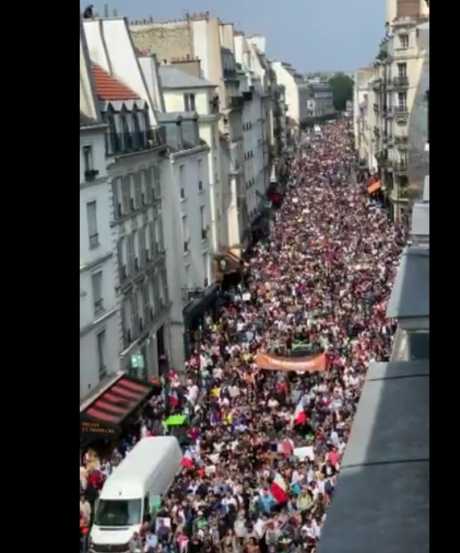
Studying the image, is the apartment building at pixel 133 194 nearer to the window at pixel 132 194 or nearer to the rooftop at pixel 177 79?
the window at pixel 132 194

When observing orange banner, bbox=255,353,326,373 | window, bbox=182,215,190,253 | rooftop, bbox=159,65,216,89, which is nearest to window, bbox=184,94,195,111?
rooftop, bbox=159,65,216,89

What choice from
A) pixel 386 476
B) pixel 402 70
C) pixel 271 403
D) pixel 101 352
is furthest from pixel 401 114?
pixel 386 476

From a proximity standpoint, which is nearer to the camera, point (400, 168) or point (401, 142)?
point (401, 142)

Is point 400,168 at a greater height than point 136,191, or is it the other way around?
point 136,191

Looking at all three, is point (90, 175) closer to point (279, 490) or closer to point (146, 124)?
point (146, 124)

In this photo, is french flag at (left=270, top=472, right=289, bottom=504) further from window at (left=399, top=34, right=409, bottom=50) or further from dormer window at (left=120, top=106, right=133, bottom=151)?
window at (left=399, top=34, right=409, bottom=50)
